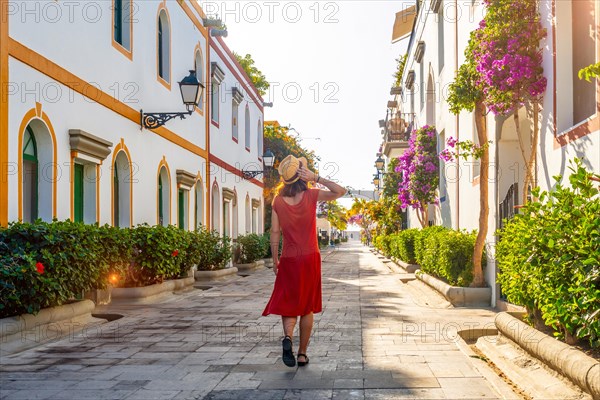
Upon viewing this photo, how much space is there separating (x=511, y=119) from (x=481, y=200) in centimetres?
133

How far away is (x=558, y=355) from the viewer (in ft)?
16.2

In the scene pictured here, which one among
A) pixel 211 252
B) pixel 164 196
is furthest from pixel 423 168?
pixel 164 196

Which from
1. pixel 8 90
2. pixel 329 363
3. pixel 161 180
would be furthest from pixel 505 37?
pixel 161 180

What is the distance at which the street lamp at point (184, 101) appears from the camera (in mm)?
13648

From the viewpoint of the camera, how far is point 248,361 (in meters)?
6.44

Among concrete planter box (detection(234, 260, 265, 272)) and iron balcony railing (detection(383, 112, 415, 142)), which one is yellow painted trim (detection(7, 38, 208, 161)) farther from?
iron balcony railing (detection(383, 112, 415, 142))

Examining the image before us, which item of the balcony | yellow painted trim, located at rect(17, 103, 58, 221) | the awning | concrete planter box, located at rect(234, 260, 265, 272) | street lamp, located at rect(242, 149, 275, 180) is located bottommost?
concrete planter box, located at rect(234, 260, 265, 272)

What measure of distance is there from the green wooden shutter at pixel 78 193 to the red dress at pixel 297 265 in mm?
5885

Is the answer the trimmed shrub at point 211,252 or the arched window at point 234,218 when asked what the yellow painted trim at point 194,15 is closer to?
the trimmed shrub at point 211,252

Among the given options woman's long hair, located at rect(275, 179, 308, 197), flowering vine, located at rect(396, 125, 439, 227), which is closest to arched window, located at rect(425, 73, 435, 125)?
flowering vine, located at rect(396, 125, 439, 227)

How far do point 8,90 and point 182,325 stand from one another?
3.62m

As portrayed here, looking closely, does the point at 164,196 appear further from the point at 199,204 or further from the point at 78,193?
the point at 78,193

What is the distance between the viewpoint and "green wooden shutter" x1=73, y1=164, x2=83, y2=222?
11172 mm

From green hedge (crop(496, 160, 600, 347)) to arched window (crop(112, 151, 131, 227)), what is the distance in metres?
8.67
